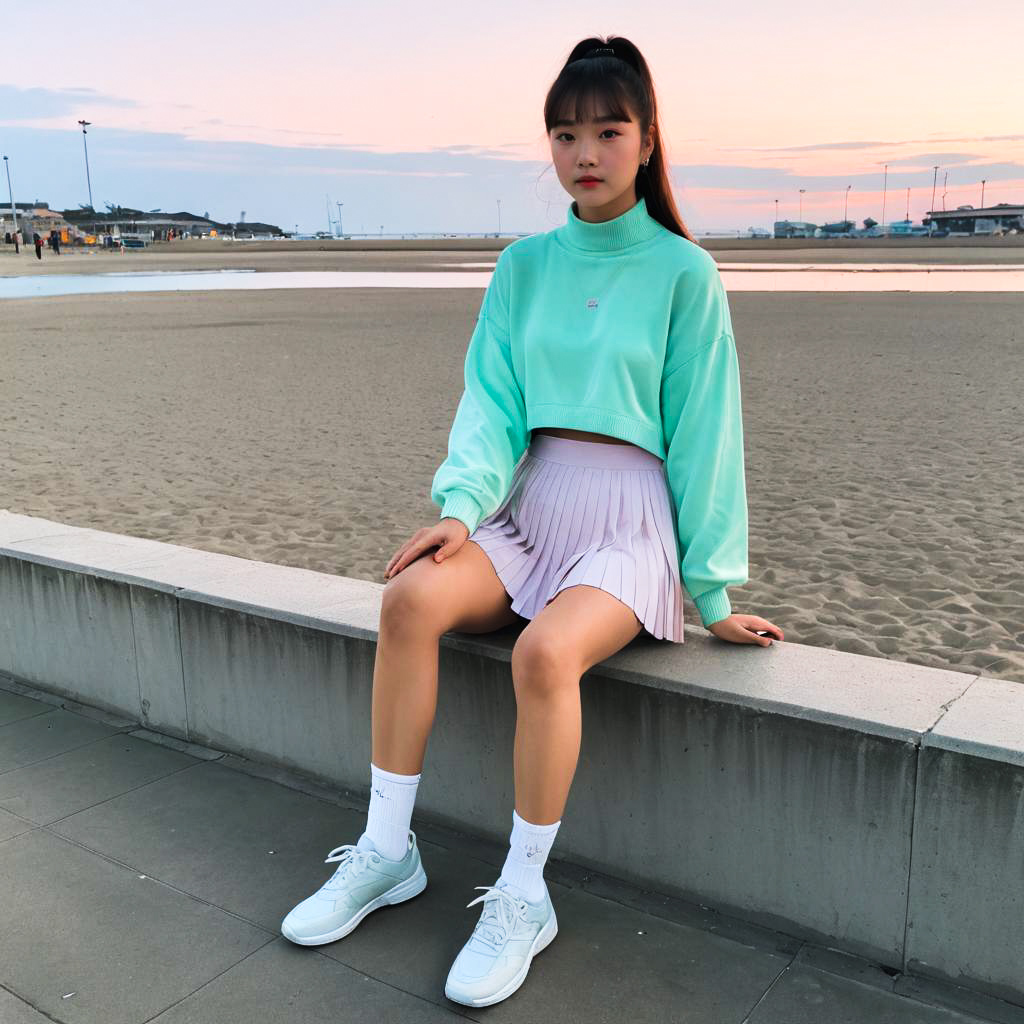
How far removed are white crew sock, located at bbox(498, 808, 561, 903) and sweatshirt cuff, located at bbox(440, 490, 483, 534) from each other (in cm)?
67

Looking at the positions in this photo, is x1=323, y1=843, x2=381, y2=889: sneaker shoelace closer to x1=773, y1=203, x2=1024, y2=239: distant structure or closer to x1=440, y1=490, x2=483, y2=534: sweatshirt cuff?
x1=440, y1=490, x2=483, y2=534: sweatshirt cuff

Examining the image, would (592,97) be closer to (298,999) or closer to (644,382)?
(644,382)

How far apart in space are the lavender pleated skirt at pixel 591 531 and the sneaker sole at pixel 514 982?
68 centimetres

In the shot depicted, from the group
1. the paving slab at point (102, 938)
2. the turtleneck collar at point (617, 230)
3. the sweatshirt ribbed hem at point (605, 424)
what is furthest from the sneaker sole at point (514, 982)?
the turtleneck collar at point (617, 230)

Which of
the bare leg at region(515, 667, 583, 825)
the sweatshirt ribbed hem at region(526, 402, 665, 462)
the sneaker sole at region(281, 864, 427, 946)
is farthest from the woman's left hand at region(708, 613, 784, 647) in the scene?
the sneaker sole at region(281, 864, 427, 946)

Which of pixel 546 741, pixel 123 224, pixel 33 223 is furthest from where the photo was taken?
pixel 123 224

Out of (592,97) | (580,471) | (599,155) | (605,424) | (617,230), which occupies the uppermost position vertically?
(592,97)

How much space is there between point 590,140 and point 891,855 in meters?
1.65

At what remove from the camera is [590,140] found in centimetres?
262

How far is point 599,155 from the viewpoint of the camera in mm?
2629

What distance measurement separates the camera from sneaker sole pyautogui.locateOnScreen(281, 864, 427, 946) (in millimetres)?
2412

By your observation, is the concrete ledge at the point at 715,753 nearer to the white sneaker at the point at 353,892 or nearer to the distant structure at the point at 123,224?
the white sneaker at the point at 353,892

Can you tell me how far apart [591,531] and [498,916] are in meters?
0.87

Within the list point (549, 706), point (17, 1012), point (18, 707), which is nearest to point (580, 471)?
point (549, 706)
